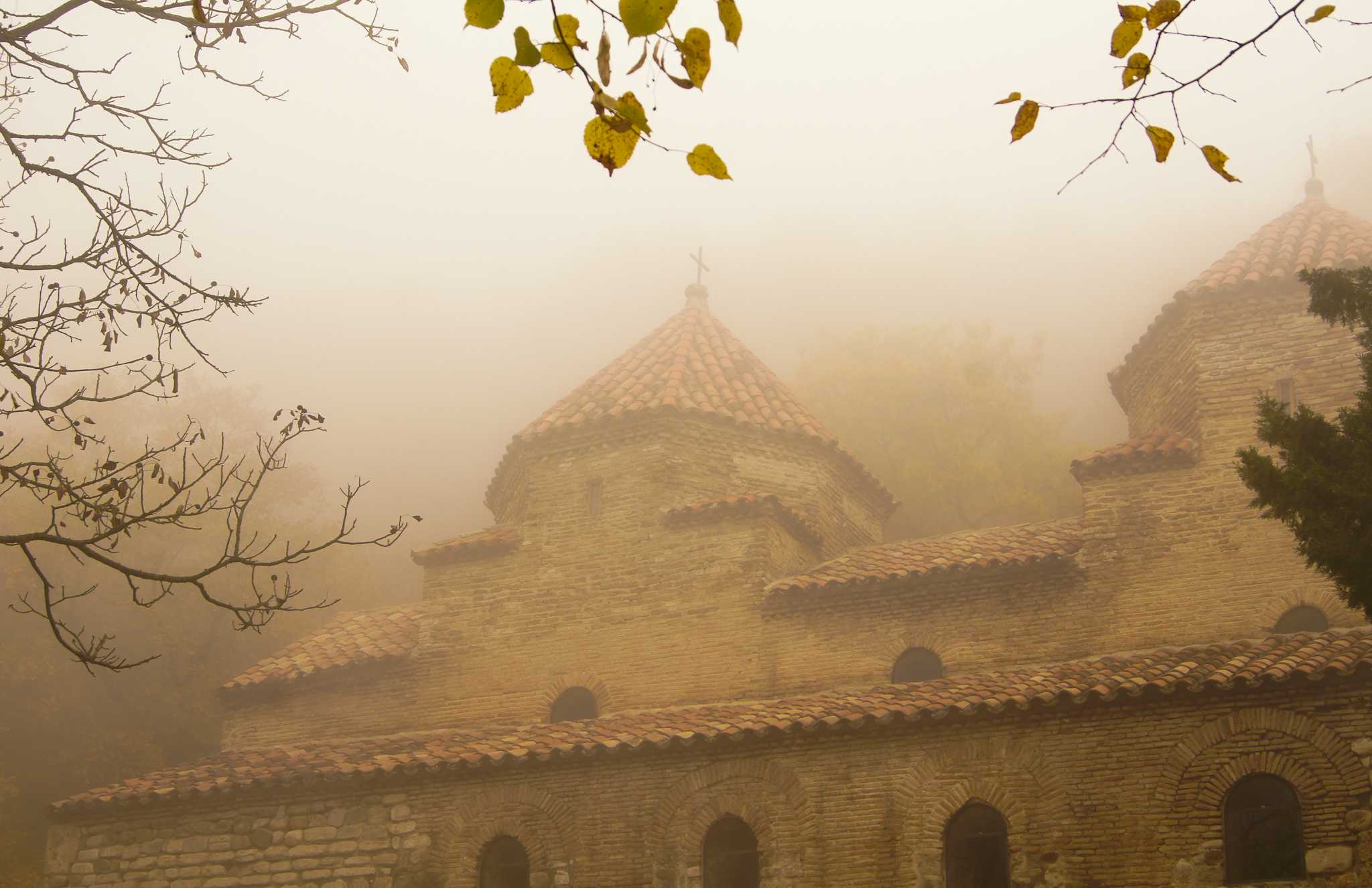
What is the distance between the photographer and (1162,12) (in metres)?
3.71

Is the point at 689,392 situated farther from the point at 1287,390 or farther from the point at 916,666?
the point at 1287,390

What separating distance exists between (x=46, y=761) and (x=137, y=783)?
7.50m

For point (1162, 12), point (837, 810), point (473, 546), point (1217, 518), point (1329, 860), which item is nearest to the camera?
point (1162, 12)

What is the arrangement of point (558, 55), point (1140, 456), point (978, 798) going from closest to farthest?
1. point (558, 55)
2. point (978, 798)
3. point (1140, 456)

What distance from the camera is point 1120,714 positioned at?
1081 centimetres

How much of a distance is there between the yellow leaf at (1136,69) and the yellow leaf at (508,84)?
66.9 inches

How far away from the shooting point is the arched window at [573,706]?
47.0 feet

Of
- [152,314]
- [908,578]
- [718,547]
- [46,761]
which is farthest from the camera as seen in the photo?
[46,761]

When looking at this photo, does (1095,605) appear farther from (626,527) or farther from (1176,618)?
(626,527)

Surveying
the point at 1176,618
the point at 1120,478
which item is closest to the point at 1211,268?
the point at 1120,478

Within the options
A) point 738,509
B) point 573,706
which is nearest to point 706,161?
point 738,509

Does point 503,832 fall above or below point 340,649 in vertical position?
below

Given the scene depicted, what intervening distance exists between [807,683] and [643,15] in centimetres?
1109

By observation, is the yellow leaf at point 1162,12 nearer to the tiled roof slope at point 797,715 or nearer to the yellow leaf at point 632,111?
the yellow leaf at point 632,111
